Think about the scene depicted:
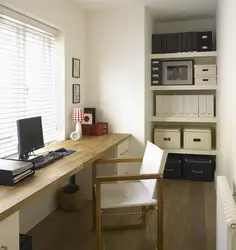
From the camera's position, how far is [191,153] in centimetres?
449

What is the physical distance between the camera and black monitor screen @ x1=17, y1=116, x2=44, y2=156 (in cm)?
248

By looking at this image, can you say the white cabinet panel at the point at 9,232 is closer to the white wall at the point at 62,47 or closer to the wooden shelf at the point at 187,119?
the white wall at the point at 62,47

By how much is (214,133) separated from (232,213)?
10.9 ft

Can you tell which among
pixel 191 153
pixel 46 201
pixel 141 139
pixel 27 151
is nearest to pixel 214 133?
pixel 191 153

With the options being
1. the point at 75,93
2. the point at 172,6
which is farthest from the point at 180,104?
the point at 75,93

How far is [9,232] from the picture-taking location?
1626mm

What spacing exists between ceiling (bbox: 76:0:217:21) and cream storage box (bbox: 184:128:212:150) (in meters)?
1.60

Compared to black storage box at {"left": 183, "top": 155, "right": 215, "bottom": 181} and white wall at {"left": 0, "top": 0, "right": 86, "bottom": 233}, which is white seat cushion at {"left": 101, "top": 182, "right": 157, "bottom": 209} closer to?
white wall at {"left": 0, "top": 0, "right": 86, "bottom": 233}

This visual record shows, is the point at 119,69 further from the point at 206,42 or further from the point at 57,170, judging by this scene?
the point at 57,170

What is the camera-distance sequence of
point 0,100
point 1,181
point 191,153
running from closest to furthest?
point 1,181 → point 0,100 → point 191,153

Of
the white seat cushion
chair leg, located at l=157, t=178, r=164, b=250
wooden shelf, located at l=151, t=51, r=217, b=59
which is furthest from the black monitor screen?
wooden shelf, located at l=151, t=51, r=217, b=59

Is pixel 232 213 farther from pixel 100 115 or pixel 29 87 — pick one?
pixel 100 115

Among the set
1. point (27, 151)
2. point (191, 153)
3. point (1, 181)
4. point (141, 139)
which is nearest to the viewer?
point (1, 181)

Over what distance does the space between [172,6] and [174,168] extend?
2.22 meters
